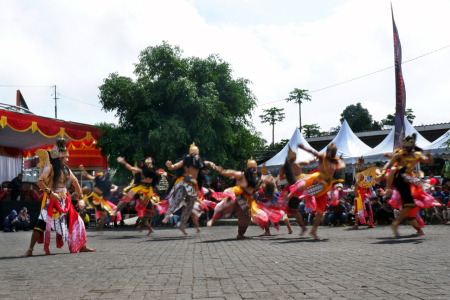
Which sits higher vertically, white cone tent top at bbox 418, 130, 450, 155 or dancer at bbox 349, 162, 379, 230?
white cone tent top at bbox 418, 130, 450, 155

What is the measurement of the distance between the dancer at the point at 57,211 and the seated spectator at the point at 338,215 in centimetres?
1018

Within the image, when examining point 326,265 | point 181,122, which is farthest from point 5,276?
point 181,122

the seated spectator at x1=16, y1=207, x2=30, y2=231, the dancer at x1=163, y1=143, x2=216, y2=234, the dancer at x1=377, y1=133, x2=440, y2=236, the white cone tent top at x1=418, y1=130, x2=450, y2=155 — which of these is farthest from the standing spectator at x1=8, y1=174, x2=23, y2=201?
the white cone tent top at x1=418, y1=130, x2=450, y2=155

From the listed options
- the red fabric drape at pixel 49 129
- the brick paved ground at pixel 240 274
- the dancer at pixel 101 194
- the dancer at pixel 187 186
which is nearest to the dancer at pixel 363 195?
the dancer at pixel 187 186

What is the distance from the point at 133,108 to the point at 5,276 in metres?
14.9

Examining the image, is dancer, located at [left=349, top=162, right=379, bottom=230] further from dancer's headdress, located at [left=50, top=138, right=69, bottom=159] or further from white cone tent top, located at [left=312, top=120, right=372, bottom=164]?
dancer's headdress, located at [left=50, top=138, right=69, bottom=159]

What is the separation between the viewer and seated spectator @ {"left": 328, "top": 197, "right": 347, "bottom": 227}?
608 inches

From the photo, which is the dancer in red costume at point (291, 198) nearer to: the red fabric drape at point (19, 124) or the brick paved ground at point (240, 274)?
the brick paved ground at point (240, 274)

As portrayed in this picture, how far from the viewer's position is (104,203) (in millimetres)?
12828

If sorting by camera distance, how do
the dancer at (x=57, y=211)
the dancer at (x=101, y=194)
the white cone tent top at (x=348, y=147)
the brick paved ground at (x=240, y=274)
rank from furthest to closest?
the white cone tent top at (x=348, y=147) → the dancer at (x=101, y=194) → the dancer at (x=57, y=211) → the brick paved ground at (x=240, y=274)

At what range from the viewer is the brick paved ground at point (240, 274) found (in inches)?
153

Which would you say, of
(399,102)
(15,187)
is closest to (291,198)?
(399,102)

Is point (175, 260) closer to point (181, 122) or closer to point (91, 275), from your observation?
point (91, 275)

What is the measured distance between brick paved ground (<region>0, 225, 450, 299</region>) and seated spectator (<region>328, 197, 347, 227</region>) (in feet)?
27.2
